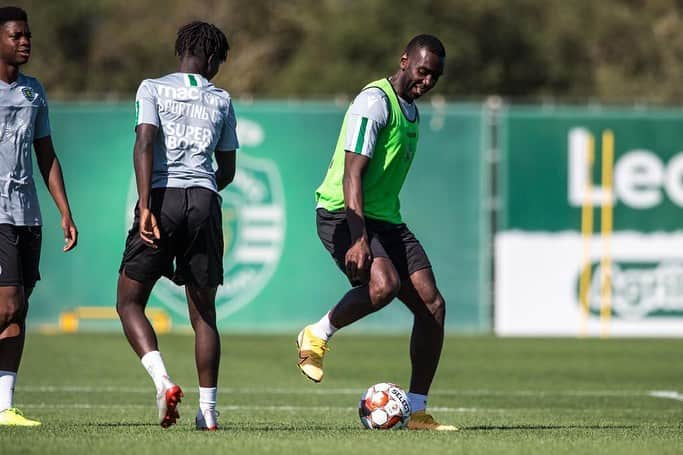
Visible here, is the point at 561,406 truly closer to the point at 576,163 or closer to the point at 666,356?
the point at 666,356

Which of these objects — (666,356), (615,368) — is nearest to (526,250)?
(666,356)

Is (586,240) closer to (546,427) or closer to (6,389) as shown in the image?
(546,427)

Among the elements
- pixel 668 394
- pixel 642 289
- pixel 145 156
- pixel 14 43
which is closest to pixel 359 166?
pixel 145 156

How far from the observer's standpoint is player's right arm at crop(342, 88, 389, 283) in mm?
8766

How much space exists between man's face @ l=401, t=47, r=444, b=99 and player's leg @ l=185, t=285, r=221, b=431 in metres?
1.82

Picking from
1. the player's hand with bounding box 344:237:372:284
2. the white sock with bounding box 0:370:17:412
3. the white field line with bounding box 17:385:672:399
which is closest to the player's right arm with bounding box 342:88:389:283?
the player's hand with bounding box 344:237:372:284

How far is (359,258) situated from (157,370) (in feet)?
4.64

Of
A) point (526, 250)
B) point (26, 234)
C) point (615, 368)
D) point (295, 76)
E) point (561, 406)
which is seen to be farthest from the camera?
point (295, 76)

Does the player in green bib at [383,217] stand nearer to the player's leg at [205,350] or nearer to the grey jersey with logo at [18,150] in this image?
the player's leg at [205,350]

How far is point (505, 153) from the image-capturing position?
69.8 ft

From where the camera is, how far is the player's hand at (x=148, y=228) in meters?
8.06

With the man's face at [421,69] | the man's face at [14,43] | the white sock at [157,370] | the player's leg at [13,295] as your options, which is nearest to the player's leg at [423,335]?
the man's face at [421,69]

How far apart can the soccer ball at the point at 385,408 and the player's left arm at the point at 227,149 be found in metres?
1.55

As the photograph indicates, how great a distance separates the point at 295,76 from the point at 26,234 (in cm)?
4055
